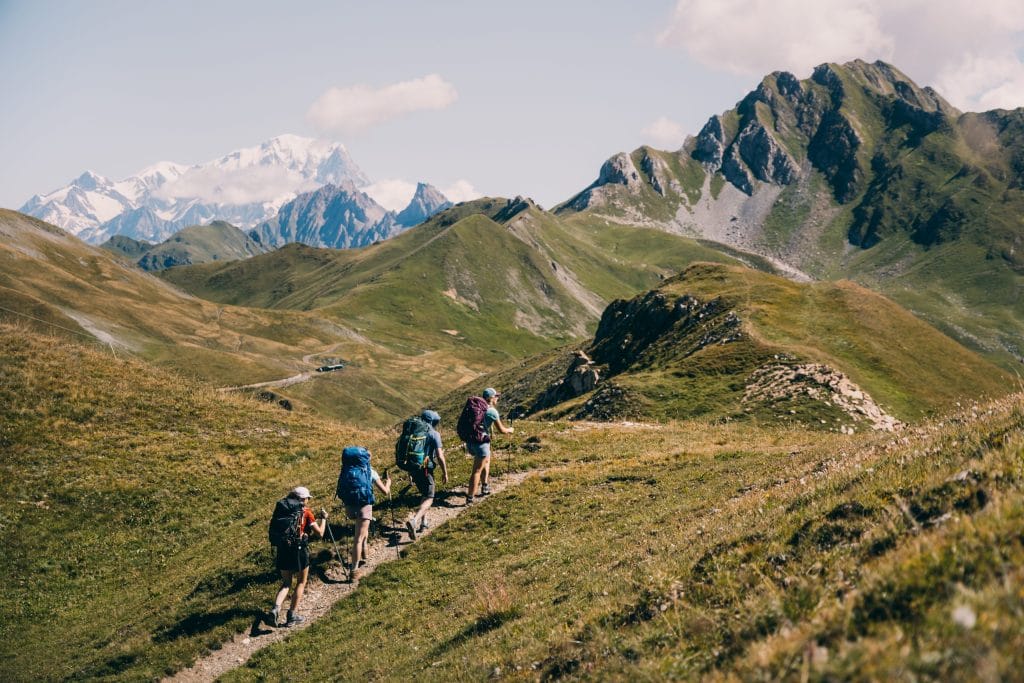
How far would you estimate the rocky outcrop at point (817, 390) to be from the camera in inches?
1766

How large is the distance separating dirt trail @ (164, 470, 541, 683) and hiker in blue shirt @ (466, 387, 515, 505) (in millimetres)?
572

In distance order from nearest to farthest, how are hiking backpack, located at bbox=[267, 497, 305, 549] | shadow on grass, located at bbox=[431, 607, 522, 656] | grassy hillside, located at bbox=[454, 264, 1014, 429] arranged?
1. shadow on grass, located at bbox=[431, 607, 522, 656]
2. hiking backpack, located at bbox=[267, 497, 305, 549]
3. grassy hillside, located at bbox=[454, 264, 1014, 429]

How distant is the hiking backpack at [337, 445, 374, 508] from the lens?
18875 mm

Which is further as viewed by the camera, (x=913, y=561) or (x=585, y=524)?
(x=585, y=524)

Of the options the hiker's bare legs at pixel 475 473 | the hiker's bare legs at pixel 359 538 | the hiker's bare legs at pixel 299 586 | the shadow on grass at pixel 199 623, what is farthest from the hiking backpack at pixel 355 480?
the hiker's bare legs at pixel 475 473

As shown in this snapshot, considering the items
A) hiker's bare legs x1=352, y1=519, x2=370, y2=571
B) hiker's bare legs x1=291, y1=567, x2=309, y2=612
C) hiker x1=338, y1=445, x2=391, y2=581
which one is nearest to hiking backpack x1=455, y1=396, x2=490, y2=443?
hiker x1=338, y1=445, x2=391, y2=581

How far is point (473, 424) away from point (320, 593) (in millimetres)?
7835

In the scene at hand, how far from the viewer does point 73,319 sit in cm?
13625

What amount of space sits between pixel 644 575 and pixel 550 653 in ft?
8.81

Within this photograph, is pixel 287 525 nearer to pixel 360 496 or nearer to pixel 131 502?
pixel 360 496

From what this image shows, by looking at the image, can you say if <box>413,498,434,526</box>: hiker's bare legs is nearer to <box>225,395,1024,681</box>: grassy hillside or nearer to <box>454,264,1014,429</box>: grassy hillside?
<box>225,395,1024,681</box>: grassy hillside

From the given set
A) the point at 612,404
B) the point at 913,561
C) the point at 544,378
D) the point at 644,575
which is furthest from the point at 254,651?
the point at 544,378

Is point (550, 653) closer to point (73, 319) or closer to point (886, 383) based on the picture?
point (886, 383)

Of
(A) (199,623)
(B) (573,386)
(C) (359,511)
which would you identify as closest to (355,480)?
(C) (359,511)
